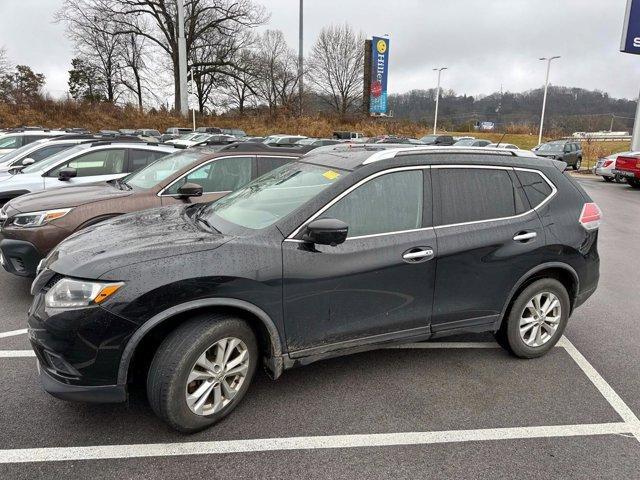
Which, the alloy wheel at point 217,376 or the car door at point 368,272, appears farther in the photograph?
the car door at point 368,272

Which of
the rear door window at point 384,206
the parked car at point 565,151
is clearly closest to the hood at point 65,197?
the rear door window at point 384,206

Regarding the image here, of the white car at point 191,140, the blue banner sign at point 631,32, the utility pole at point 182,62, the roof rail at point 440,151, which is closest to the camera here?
the roof rail at point 440,151

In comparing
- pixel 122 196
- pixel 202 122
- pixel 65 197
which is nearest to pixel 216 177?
pixel 122 196

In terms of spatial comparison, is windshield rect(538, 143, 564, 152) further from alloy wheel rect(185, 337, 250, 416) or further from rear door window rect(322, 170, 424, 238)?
alloy wheel rect(185, 337, 250, 416)

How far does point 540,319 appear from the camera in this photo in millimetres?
3809

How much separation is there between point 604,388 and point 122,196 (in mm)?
4960

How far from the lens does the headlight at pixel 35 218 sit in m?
4.75

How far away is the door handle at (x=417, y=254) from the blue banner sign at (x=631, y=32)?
24723mm

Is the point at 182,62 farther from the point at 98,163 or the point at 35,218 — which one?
the point at 35,218

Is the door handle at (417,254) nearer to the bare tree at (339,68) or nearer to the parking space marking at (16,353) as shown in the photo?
the parking space marking at (16,353)

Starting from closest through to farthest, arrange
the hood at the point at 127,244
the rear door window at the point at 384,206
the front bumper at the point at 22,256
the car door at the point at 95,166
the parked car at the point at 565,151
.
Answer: the hood at the point at 127,244 < the rear door window at the point at 384,206 < the front bumper at the point at 22,256 < the car door at the point at 95,166 < the parked car at the point at 565,151

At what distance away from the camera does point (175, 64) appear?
44.3 metres

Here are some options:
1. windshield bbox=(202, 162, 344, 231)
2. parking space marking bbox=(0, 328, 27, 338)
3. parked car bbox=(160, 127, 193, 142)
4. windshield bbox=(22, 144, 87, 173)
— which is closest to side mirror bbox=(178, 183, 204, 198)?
windshield bbox=(202, 162, 344, 231)

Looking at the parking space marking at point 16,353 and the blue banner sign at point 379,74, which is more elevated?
the blue banner sign at point 379,74
